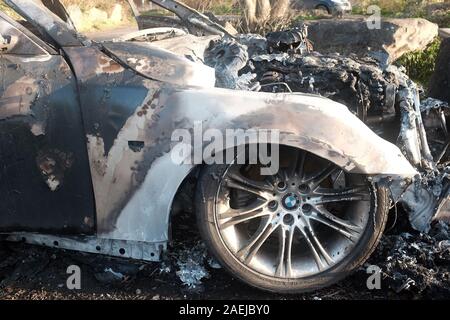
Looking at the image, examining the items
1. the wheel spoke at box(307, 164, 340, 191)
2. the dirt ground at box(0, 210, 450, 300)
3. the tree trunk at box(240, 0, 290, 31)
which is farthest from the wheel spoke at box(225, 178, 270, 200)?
the tree trunk at box(240, 0, 290, 31)

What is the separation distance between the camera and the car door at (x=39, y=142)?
2863 millimetres

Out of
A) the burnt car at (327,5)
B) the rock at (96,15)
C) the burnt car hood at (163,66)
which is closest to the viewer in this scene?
the burnt car hood at (163,66)

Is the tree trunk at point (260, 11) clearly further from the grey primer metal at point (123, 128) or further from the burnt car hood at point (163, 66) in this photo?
the grey primer metal at point (123, 128)

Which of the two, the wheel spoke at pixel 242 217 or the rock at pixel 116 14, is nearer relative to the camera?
the wheel spoke at pixel 242 217

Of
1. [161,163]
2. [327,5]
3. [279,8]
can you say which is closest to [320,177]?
[161,163]

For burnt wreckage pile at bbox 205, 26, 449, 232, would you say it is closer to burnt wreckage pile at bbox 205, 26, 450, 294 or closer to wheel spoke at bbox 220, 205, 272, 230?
burnt wreckage pile at bbox 205, 26, 450, 294

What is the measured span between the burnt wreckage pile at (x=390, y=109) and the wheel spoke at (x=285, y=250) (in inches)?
25.0

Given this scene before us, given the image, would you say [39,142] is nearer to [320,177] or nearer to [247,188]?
[247,188]

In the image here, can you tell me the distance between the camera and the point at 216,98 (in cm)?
285

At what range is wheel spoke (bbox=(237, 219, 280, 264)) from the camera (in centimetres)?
300

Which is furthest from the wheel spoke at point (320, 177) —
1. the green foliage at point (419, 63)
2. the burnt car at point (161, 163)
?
the green foliage at point (419, 63)

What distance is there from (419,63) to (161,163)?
679 centimetres

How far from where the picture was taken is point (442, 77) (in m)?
5.18
